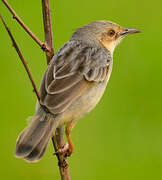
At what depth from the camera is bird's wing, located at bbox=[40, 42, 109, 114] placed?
17.9 feet

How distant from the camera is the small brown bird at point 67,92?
5215 mm

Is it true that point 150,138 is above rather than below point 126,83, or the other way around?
below

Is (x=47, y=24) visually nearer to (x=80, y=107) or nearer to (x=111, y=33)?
(x=80, y=107)

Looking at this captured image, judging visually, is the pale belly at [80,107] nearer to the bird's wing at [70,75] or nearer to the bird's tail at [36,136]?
the bird's wing at [70,75]

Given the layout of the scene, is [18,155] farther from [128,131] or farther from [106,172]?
[128,131]

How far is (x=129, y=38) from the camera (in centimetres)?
925

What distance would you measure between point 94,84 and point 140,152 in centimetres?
240

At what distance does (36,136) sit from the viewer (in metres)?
5.24

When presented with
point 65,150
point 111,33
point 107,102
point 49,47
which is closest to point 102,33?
point 111,33

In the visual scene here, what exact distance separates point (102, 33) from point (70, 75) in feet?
4.30

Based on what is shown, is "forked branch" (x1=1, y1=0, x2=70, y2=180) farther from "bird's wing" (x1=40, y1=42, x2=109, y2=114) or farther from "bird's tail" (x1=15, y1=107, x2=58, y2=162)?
"bird's wing" (x1=40, y1=42, x2=109, y2=114)

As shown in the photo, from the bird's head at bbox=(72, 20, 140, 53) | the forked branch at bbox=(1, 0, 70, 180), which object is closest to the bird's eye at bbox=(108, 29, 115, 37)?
the bird's head at bbox=(72, 20, 140, 53)

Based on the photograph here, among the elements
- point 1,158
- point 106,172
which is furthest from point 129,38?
point 1,158

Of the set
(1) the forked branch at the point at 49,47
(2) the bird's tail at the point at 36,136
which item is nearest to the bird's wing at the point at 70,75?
(2) the bird's tail at the point at 36,136
